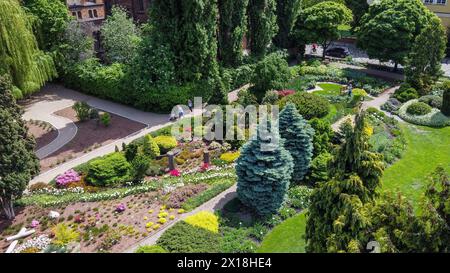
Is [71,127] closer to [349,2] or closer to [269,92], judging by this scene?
[269,92]

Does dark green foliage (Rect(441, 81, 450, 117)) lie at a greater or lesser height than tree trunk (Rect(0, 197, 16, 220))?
greater

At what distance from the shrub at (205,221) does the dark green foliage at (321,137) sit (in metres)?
7.79

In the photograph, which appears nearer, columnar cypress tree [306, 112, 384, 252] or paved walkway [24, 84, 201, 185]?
columnar cypress tree [306, 112, 384, 252]

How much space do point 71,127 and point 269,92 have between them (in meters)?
14.9

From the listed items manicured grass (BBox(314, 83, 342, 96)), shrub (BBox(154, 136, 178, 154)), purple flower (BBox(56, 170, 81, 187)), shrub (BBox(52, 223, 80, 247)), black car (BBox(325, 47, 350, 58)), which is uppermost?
black car (BBox(325, 47, 350, 58))

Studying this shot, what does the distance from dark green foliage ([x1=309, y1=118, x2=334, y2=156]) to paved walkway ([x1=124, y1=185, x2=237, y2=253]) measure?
17.7 ft

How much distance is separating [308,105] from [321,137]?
5.54m

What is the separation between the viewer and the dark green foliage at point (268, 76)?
31.3 meters

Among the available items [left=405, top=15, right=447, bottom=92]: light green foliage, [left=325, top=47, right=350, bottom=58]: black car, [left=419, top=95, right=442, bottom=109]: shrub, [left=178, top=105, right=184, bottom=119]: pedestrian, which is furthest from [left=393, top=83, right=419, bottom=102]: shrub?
[left=178, top=105, right=184, bottom=119]: pedestrian

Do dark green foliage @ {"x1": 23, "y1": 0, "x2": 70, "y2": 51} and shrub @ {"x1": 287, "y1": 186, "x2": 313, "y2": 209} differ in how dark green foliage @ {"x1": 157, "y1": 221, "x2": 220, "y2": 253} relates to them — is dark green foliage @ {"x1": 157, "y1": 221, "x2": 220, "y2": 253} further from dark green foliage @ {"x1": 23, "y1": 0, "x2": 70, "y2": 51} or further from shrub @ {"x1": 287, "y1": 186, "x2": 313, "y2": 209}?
dark green foliage @ {"x1": 23, "y1": 0, "x2": 70, "y2": 51}

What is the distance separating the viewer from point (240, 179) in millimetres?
18734

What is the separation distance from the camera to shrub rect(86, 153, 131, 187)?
21938 mm

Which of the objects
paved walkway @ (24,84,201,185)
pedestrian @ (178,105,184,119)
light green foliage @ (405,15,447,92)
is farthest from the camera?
light green foliage @ (405,15,447,92)
